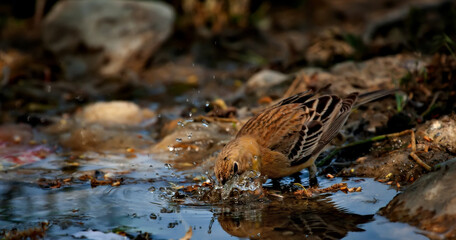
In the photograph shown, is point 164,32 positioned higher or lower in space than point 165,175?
higher

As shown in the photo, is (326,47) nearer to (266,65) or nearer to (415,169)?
(266,65)

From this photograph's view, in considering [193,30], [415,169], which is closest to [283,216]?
[415,169]

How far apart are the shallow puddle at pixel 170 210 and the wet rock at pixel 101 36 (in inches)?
210

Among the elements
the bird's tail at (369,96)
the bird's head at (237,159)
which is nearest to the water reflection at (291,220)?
the bird's head at (237,159)

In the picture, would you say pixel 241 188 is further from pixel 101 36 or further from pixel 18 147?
pixel 101 36

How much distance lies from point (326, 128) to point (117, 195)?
2213 millimetres

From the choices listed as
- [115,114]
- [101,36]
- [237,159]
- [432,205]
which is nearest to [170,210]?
[237,159]

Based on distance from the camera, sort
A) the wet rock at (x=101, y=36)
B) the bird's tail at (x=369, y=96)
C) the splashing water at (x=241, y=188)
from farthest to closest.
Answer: the wet rock at (x=101, y=36) < the bird's tail at (x=369, y=96) < the splashing water at (x=241, y=188)

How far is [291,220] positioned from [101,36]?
303 inches

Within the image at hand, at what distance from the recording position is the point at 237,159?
5.15m

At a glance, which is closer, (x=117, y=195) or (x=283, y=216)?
(x=283, y=216)

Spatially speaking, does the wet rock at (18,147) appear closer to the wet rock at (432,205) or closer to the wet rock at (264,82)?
the wet rock at (264,82)

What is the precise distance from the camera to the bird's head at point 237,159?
5.05 metres

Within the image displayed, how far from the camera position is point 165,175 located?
5.86 meters
